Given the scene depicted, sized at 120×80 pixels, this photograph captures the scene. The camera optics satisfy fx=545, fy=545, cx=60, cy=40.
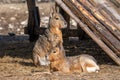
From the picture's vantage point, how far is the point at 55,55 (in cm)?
1095

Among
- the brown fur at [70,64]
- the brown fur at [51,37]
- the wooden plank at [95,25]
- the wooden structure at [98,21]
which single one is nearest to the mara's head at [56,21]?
the brown fur at [51,37]

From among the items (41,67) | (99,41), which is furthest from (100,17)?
(41,67)

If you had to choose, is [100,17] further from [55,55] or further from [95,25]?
[55,55]

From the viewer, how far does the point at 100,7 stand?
11.7 meters

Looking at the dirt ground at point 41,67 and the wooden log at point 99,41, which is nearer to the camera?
the dirt ground at point 41,67

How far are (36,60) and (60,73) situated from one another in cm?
108

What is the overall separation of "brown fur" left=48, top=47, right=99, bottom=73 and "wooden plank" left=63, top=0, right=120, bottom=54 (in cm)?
75

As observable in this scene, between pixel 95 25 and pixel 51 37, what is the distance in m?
0.98

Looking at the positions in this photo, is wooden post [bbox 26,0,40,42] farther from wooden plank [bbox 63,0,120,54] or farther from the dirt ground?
wooden plank [bbox 63,0,120,54]

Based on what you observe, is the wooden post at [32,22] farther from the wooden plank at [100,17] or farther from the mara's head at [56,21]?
the mara's head at [56,21]

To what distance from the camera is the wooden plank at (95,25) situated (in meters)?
11.4

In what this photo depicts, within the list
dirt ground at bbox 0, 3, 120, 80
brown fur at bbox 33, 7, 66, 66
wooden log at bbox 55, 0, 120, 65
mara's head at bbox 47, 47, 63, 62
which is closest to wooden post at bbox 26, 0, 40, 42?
dirt ground at bbox 0, 3, 120, 80

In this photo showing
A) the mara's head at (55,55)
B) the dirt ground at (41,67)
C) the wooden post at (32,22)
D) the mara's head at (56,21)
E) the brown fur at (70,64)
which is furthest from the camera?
the wooden post at (32,22)

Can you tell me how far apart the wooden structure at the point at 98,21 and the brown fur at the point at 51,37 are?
1.13 feet
